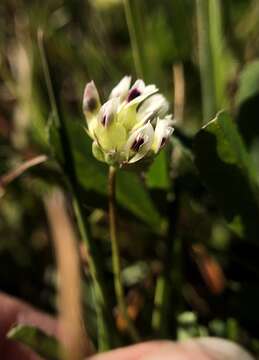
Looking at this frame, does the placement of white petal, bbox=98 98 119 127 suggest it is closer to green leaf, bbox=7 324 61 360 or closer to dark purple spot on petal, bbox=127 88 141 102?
dark purple spot on petal, bbox=127 88 141 102

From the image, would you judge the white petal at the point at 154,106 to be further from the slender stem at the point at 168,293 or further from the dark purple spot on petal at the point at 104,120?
the slender stem at the point at 168,293

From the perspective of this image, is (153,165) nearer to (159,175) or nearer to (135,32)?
(159,175)

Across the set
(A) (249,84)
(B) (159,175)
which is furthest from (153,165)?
(A) (249,84)

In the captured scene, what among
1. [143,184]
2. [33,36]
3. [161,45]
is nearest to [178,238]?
[143,184]

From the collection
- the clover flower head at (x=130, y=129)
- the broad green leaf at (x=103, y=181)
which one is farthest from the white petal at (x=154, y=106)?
the broad green leaf at (x=103, y=181)

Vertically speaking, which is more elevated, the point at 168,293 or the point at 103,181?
the point at 103,181

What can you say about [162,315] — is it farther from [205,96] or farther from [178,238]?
A: [205,96]
